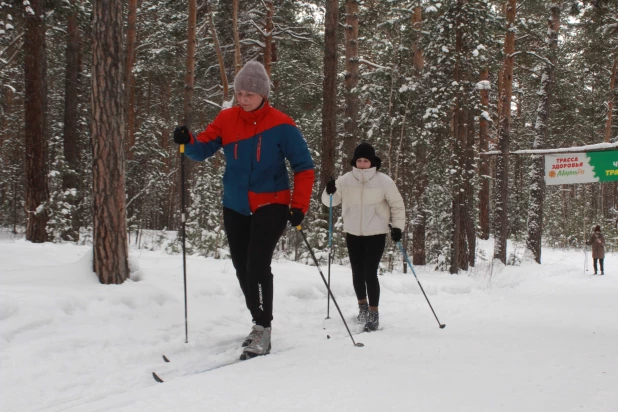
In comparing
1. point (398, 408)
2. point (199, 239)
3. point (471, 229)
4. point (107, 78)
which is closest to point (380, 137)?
point (471, 229)

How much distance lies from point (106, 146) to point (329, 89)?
5958 millimetres

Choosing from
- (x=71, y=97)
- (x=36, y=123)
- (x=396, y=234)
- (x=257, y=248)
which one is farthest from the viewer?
(x=71, y=97)

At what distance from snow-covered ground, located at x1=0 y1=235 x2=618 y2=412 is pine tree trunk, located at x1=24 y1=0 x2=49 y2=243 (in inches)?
234

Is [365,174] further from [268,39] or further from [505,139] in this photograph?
[505,139]

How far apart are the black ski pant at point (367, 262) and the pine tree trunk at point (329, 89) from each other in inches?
175

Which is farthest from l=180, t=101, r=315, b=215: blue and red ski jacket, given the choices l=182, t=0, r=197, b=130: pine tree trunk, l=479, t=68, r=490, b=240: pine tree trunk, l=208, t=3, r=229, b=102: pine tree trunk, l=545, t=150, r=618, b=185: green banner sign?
l=479, t=68, r=490, b=240: pine tree trunk

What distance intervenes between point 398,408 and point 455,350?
1.54 m

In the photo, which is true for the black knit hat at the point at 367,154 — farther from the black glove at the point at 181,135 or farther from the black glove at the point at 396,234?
the black glove at the point at 181,135

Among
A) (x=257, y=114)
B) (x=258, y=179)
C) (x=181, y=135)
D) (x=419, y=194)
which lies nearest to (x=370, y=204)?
(x=258, y=179)

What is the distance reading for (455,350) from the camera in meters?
3.66

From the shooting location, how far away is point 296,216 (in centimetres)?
351

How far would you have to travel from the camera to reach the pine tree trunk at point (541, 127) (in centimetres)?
1713

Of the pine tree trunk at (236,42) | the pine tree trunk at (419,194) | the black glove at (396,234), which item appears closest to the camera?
the black glove at (396,234)

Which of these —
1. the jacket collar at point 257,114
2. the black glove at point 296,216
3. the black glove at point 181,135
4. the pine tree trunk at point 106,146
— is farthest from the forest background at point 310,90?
the black glove at point 296,216
